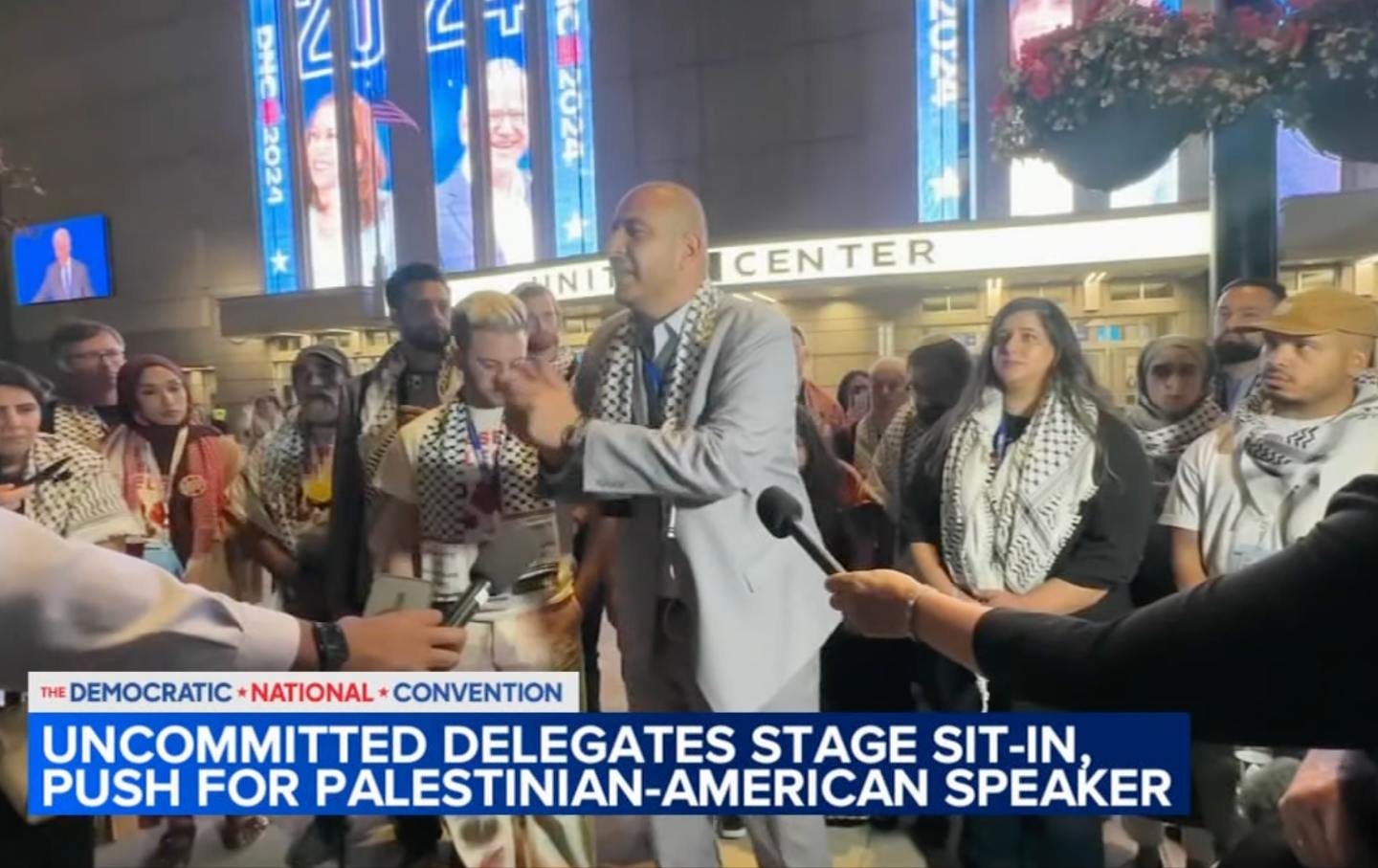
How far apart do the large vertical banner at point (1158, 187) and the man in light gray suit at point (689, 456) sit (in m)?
0.46

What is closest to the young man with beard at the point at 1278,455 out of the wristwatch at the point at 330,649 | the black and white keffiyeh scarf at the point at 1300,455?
the black and white keffiyeh scarf at the point at 1300,455

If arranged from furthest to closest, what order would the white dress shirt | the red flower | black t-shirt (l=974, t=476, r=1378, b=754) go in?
the red flower
the white dress shirt
black t-shirt (l=974, t=476, r=1378, b=754)

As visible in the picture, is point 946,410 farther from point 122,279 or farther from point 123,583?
point 122,279

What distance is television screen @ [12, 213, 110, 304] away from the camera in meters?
1.36

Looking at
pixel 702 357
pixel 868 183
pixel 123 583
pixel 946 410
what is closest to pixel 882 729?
pixel 946 410

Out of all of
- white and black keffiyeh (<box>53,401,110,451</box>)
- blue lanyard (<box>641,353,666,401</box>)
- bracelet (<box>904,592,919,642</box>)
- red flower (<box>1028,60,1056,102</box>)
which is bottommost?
bracelet (<box>904,592,919,642</box>)

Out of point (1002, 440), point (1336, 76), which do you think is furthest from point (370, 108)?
point (1336, 76)

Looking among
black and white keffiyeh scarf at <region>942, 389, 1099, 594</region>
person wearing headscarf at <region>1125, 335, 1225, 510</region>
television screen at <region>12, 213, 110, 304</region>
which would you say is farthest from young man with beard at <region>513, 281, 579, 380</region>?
person wearing headscarf at <region>1125, 335, 1225, 510</region>

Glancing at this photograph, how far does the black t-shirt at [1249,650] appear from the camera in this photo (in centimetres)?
76

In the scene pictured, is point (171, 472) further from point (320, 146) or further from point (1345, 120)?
point (1345, 120)

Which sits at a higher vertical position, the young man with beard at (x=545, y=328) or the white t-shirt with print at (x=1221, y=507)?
the young man with beard at (x=545, y=328)

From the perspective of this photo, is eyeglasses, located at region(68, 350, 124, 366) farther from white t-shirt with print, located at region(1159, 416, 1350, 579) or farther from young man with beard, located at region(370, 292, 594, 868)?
white t-shirt with print, located at region(1159, 416, 1350, 579)

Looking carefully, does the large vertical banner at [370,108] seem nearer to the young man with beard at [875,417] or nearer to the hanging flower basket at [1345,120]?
the young man with beard at [875,417]

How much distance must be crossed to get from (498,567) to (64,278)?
793 mm
